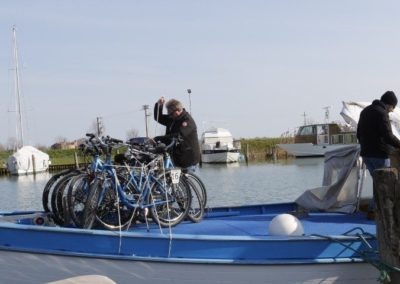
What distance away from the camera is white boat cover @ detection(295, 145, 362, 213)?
880 centimetres

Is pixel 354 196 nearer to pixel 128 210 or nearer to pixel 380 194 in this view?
pixel 380 194

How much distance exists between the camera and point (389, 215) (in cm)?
648

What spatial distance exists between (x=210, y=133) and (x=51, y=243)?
202 ft

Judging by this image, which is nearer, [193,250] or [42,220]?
[193,250]

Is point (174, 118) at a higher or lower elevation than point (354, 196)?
higher

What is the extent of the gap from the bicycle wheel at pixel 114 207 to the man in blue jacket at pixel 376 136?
3064mm

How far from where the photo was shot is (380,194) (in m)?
6.52

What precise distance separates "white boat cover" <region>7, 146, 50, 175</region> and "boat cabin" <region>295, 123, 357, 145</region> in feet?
83.2

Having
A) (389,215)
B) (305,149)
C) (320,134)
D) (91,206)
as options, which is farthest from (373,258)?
(305,149)

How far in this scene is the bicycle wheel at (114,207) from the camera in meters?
7.50

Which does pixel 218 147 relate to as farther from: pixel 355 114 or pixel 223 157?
pixel 355 114

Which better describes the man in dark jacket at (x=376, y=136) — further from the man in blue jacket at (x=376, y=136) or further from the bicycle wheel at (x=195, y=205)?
the bicycle wheel at (x=195, y=205)

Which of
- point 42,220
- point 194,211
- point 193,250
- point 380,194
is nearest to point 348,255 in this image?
point 380,194

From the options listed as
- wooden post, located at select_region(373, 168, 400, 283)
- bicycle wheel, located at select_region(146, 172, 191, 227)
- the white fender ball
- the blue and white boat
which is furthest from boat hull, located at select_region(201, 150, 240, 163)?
wooden post, located at select_region(373, 168, 400, 283)
